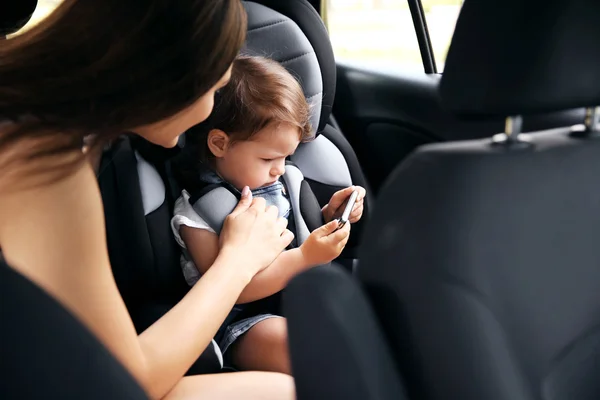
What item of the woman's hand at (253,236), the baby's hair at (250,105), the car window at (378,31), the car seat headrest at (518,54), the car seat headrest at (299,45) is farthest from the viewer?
the car window at (378,31)

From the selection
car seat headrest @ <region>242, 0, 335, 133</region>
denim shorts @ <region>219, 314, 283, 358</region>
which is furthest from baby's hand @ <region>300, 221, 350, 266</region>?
car seat headrest @ <region>242, 0, 335, 133</region>

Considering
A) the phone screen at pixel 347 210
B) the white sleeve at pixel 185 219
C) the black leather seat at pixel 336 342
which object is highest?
the black leather seat at pixel 336 342

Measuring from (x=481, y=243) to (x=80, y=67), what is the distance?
519mm

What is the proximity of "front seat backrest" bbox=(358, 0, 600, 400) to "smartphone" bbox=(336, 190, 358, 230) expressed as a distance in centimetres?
51

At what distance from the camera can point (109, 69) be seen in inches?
35.1

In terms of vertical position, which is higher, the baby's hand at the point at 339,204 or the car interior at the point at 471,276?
the car interior at the point at 471,276

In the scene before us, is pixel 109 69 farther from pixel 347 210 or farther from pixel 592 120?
pixel 347 210

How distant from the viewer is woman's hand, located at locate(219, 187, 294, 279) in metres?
1.25

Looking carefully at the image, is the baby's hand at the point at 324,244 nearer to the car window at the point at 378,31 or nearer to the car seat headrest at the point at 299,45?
the car seat headrest at the point at 299,45

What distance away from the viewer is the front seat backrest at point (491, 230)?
2.83 ft

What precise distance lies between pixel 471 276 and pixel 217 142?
76cm

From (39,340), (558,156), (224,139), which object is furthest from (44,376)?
(224,139)

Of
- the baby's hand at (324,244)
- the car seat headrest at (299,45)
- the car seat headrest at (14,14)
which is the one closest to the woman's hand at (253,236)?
the baby's hand at (324,244)

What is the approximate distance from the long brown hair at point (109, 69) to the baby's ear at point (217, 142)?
548mm
